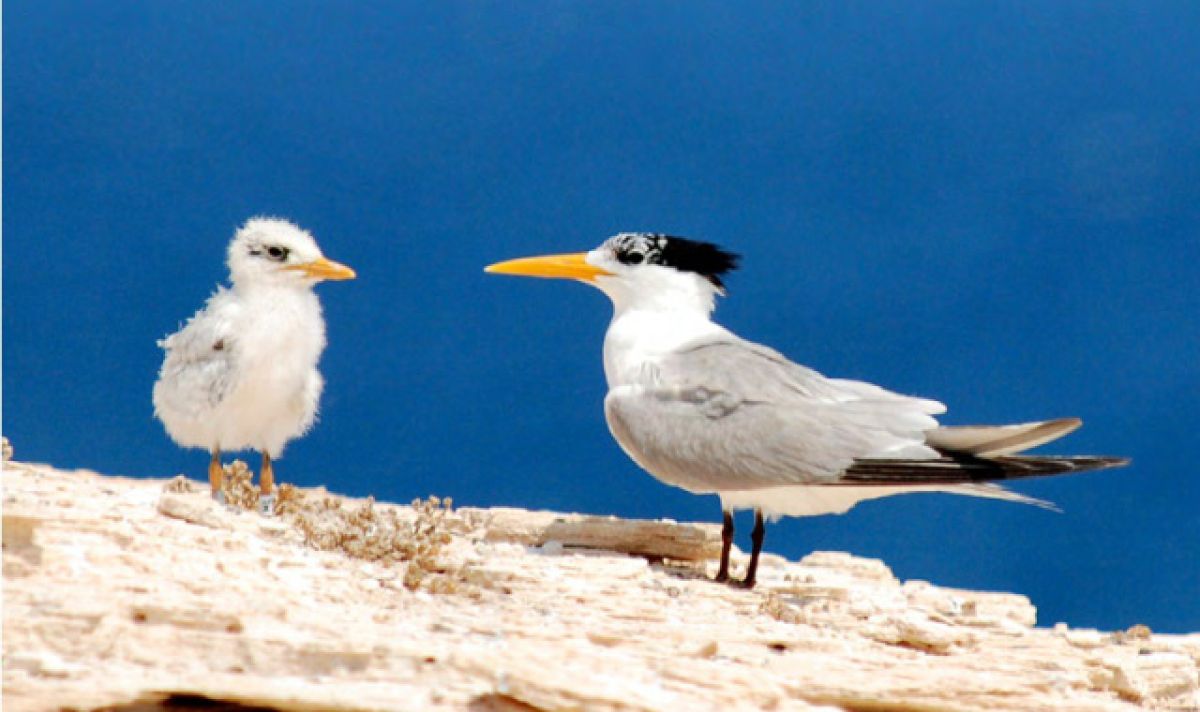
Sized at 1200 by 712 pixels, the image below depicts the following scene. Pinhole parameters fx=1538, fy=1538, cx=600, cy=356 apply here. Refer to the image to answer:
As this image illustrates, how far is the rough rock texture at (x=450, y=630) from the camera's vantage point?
6270 millimetres

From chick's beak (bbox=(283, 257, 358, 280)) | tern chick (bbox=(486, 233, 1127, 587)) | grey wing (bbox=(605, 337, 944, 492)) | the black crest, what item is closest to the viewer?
tern chick (bbox=(486, 233, 1127, 587))

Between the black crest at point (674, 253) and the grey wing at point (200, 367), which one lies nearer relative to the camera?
the grey wing at point (200, 367)

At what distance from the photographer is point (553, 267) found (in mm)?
10680

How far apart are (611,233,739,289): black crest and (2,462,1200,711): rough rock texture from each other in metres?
1.79

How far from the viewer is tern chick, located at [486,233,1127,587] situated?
907 centimetres

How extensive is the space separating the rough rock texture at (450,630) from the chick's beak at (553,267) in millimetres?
1770

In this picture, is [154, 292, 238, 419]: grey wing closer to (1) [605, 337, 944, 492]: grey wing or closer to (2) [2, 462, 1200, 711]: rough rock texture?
(2) [2, 462, 1200, 711]: rough rock texture

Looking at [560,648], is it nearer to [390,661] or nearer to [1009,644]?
[390,661]

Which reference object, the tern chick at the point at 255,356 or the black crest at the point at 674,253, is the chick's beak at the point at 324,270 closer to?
the tern chick at the point at 255,356

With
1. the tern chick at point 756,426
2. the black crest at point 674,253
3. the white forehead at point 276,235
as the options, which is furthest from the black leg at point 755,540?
the white forehead at point 276,235

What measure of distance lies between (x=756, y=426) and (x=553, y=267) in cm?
212

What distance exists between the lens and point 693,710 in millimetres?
6375

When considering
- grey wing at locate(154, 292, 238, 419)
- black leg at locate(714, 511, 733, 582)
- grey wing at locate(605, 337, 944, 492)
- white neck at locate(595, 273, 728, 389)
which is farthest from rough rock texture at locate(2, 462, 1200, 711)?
white neck at locate(595, 273, 728, 389)

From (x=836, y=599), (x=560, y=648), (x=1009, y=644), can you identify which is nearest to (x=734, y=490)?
(x=836, y=599)
